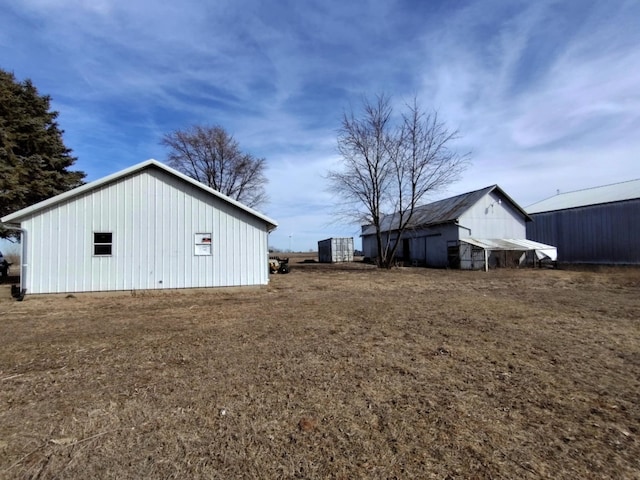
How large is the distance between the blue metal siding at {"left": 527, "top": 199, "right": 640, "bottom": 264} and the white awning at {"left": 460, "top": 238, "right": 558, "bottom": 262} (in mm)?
4453

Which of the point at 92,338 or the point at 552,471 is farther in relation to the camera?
the point at 92,338

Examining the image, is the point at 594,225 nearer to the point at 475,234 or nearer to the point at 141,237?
the point at 475,234

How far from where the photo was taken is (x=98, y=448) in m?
3.20

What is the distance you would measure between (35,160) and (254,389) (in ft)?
92.8

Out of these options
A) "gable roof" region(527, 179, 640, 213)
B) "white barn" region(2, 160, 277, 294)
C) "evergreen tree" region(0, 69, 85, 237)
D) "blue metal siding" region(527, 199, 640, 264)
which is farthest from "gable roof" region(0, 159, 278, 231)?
"gable roof" region(527, 179, 640, 213)

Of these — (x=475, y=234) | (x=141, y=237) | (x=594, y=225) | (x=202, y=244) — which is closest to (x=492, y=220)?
(x=475, y=234)

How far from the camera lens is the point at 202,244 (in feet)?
48.8

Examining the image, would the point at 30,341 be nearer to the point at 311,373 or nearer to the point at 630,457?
the point at 311,373

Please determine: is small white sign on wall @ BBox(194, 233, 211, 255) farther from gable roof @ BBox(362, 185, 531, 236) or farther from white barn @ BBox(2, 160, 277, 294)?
gable roof @ BBox(362, 185, 531, 236)

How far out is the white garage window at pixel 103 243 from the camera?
45.2 ft

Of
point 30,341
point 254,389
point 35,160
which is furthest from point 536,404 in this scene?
point 35,160

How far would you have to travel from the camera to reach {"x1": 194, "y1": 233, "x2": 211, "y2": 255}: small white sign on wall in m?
14.8

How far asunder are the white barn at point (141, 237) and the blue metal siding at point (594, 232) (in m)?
26.5

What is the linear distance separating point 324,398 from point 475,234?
1107 inches
